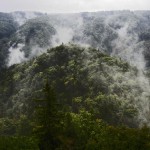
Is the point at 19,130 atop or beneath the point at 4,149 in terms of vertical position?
atop

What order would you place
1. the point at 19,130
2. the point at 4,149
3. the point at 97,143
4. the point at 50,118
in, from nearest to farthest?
the point at 4,149 < the point at 50,118 < the point at 97,143 < the point at 19,130

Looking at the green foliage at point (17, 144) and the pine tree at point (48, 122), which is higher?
the pine tree at point (48, 122)

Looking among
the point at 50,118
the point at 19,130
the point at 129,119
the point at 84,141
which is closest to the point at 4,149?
the point at 50,118

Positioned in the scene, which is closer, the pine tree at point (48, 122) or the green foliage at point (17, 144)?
the green foliage at point (17, 144)

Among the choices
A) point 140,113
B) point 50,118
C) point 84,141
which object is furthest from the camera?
point 140,113

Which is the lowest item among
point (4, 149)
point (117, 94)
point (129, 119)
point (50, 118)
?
point (4, 149)

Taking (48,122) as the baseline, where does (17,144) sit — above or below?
below

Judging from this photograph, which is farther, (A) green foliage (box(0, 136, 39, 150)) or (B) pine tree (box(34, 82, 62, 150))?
(B) pine tree (box(34, 82, 62, 150))

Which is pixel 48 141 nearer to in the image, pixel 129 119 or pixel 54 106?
pixel 54 106

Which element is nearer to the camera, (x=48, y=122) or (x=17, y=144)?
(x=17, y=144)

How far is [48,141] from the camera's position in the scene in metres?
83.9

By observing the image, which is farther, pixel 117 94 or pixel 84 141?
pixel 117 94

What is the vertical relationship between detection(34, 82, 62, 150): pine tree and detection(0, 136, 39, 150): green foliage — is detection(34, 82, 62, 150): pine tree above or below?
above

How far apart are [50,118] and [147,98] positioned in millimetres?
119014
